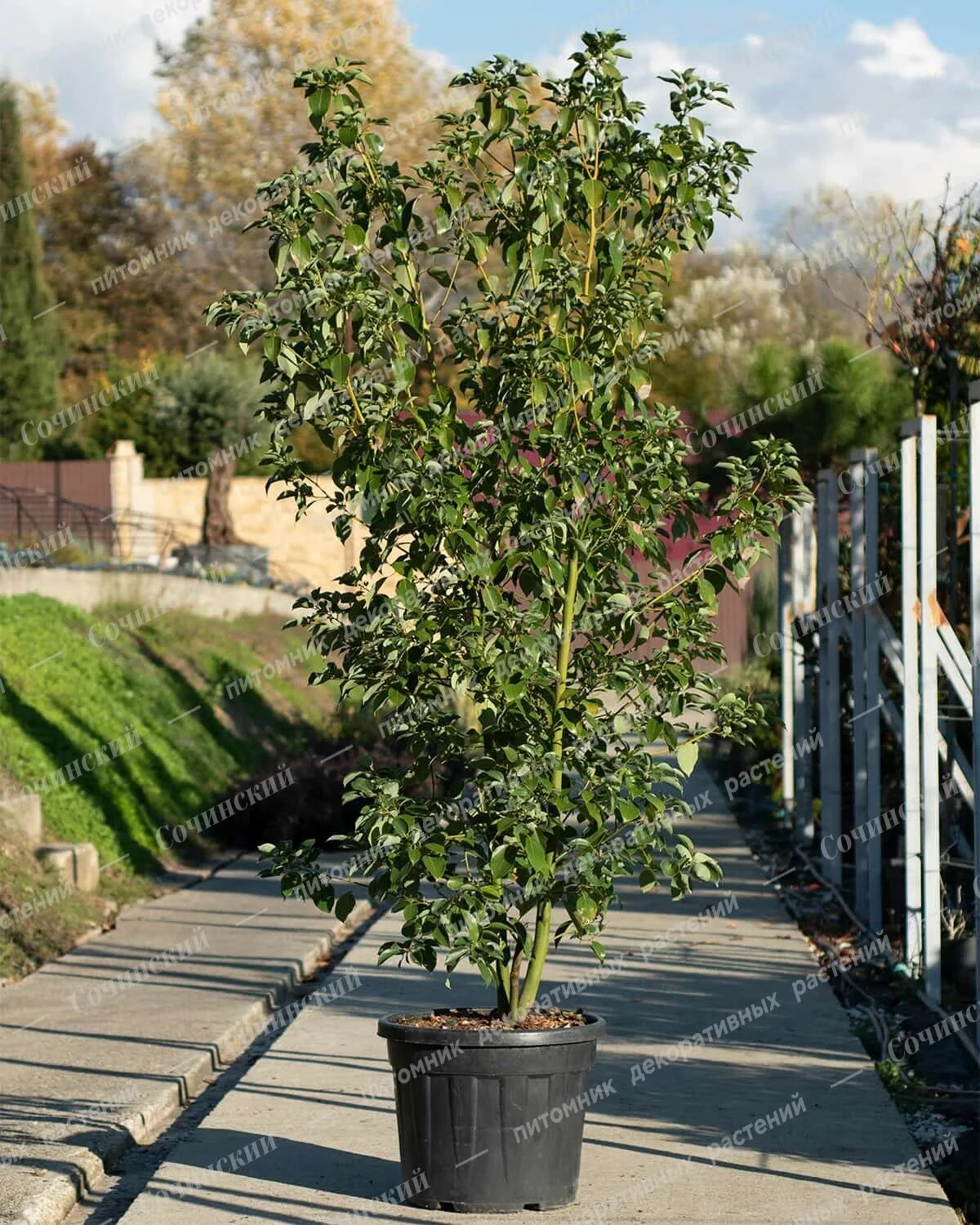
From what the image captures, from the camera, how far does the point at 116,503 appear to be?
36094mm

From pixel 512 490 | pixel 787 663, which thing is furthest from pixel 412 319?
pixel 787 663

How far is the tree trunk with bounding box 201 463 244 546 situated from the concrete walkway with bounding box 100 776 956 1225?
25.0 meters

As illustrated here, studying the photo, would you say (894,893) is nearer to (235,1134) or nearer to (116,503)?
(235,1134)

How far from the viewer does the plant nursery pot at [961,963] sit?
27.3ft

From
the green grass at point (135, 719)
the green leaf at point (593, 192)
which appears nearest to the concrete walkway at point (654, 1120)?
the green leaf at point (593, 192)

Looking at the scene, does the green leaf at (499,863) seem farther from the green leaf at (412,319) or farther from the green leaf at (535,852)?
the green leaf at (412,319)

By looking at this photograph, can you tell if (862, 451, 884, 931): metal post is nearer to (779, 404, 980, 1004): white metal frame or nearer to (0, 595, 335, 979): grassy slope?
(779, 404, 980, 1004): white metal frame

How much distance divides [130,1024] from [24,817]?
371 centimetres

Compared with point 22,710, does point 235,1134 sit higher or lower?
lower

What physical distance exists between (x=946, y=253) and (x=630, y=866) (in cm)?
897

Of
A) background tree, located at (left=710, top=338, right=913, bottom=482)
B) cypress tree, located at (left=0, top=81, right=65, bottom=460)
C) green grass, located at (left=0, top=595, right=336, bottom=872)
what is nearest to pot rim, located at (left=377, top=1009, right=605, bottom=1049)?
green grass, located at (left=0, top=595, right=336, bottom=872)

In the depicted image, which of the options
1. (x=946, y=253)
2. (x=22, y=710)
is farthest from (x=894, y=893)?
(x=22, y=710)

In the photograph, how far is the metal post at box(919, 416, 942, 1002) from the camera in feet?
26.7

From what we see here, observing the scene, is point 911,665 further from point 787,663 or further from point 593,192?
point 787,663
